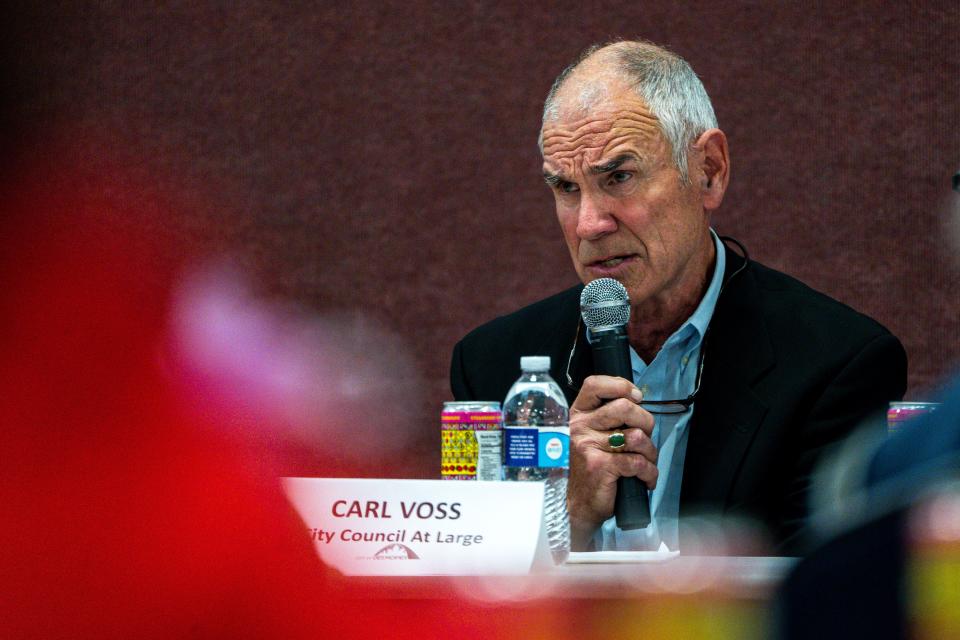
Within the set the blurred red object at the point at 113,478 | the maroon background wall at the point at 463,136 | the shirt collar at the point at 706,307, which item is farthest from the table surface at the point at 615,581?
the maroon background wall at the point at 463,136

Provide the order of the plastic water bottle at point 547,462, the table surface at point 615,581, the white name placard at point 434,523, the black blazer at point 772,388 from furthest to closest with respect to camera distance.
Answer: the black blazer at point 772,388 < the plastic water bottle at point 547,462 < the white name placard at point 434,523 < the table surface at point 615,581

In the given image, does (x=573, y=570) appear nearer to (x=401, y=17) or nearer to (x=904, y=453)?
(x=904, y=453)

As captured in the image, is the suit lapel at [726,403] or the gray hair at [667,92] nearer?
the suit lapel at [726,403]

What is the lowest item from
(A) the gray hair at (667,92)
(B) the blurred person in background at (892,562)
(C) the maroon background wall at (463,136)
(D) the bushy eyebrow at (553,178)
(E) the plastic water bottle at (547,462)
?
(B) the blurred person in background at (892,562)

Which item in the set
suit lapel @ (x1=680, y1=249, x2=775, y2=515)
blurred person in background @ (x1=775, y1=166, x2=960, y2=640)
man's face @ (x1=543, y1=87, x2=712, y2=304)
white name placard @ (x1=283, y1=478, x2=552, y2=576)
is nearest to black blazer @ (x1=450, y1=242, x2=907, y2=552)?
suit lapel @ (x1=680, y1=249, x2=775, y2=515)

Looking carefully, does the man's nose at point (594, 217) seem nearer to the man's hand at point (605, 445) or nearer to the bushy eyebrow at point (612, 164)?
the bushy eyebrow at point (612, 164)

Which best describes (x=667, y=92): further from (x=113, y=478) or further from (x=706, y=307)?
(x=113, y=478)

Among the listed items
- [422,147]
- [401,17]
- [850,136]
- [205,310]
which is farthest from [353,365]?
[205,310]

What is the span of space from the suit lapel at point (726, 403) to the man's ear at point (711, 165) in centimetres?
18

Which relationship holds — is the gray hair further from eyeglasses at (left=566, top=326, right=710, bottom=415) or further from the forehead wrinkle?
eyeglasses at (left=566, top=326, right=710, bottom=415)

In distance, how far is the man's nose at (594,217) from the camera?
64.1 inches

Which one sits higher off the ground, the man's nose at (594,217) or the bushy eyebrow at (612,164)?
the bushy eyebrow at (612,164)

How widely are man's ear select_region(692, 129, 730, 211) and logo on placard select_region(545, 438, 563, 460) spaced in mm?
779

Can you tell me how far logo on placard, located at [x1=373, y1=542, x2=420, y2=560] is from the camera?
90cm
